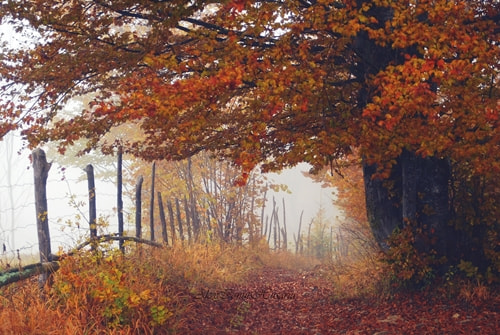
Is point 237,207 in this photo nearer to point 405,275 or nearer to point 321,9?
point 405,275

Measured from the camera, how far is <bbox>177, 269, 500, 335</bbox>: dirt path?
696 cm

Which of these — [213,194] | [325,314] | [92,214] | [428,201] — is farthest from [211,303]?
[213,194]

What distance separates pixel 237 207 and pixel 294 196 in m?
69.1

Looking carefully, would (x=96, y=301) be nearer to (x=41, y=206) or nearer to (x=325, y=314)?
(x=41, y=206)

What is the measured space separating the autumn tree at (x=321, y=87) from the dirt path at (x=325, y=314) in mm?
1146

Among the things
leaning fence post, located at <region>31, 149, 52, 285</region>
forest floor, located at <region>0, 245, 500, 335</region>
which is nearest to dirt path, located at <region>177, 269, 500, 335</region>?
forest floor, located at <region>0, 245, 500, 335</region>

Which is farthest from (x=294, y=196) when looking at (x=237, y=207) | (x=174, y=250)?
(x=174, y=250)

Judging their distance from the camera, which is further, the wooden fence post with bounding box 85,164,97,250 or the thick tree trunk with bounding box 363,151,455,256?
the thick tree trunk with bounding box 363,151,455,256

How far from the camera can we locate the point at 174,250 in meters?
10.2

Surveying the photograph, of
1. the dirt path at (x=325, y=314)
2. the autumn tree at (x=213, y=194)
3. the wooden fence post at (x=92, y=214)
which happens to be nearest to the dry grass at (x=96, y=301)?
the wooden fence post at (x=92, y=214)

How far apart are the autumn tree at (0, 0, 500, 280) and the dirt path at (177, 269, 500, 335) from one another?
3.76 ft

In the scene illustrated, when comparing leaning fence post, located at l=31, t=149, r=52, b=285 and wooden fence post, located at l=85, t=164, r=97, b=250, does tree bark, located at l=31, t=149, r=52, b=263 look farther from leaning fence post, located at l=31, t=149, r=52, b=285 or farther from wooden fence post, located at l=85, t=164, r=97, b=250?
wooden fence post, located at l=85, t=164, r=97, b=250

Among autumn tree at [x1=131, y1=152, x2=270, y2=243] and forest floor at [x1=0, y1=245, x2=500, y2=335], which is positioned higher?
autumn tree at [x1=131, y1=152, x2=270, y2=243]

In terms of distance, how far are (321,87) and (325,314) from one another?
407 centimetres
